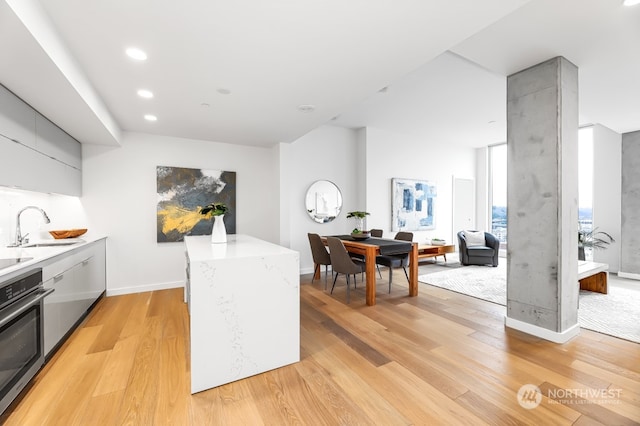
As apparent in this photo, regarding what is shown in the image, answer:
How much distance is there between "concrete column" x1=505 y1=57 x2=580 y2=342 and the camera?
2.50 metres

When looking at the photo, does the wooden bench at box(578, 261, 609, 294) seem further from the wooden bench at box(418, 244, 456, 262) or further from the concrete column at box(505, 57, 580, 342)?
the wooden bench at box(418, 244, 456, 262)

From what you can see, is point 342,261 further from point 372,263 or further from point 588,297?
point 588,297

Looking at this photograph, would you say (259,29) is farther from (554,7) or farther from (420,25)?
(554,7)

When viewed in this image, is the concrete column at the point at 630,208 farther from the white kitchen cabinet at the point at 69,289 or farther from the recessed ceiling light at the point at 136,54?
the white kitchen cabinet at the point at 69,289

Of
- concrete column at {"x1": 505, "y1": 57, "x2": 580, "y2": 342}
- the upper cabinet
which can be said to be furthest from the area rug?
the upper cabinet

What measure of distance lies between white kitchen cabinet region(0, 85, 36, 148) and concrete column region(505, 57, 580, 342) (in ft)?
14.2

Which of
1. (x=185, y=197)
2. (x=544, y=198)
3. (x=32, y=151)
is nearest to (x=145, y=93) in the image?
(x=32, y=151)

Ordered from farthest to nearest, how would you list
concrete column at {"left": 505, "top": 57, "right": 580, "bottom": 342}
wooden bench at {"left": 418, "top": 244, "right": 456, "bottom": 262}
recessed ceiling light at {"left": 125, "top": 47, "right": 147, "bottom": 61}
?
wooden bench at {"left": 418, "top": 244, "right": 456, "bottom": 262}
concrete column at {"left": 505, "top": 57, "right": 580, "bottom": 342}
recessed ceiling light at {"left": 125, "top": 47, "right": 147, "bottom": 61}

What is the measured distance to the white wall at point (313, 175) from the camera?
16.5 ft

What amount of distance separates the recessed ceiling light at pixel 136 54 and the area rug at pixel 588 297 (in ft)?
14.7

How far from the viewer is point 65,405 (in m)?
1.78

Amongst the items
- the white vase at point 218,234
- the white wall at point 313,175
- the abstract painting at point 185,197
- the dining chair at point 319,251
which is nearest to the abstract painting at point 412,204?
the white wall at point 313,175

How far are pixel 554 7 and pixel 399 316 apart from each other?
117 inches

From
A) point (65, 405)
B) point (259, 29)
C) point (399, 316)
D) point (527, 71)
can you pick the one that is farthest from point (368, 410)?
point (527, 71)
